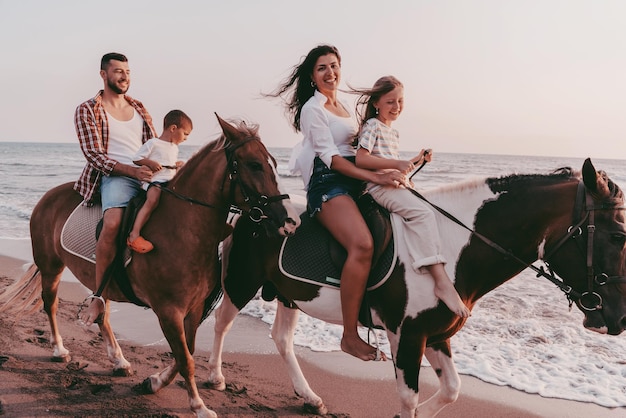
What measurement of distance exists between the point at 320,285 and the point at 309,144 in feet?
3.34

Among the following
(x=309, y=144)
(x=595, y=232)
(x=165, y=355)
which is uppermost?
(x=309, y=144)

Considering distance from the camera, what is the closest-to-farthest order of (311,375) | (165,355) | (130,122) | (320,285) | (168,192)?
(320,285) → (168,192) → (130,122) → (311,375) → (165,355)

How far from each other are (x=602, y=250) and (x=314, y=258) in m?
1.77

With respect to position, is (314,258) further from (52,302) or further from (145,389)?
(52,302)

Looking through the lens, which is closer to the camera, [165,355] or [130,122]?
[130,122]

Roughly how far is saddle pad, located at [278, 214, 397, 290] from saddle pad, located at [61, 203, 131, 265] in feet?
5.46

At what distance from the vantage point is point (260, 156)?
333cm

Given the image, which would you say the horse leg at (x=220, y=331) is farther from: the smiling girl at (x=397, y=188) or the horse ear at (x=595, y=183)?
the horse ear at (x=595, y=183)

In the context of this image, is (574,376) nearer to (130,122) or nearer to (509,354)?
(509,354)

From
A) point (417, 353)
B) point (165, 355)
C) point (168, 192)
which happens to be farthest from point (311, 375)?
point (168, 192)

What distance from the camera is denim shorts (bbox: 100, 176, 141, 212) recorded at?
3920mm

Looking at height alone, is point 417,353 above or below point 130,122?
below

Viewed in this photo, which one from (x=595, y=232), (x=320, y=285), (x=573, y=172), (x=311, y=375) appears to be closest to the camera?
(x=595, y=232)

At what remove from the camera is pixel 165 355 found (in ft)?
17.6
